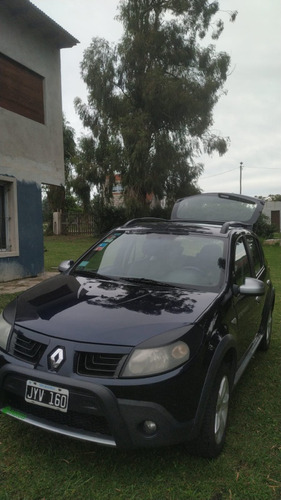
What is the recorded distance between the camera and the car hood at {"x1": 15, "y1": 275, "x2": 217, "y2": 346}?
2.48 metres

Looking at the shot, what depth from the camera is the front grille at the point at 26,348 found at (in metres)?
2.50

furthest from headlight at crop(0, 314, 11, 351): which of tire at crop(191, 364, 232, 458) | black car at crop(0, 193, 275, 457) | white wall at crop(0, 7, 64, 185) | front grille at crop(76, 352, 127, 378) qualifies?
white wall at crop(0, 7, 64, 185)

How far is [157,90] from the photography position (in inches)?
906

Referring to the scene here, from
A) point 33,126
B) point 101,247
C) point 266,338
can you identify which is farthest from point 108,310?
point 33,126

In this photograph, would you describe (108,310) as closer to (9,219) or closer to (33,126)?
(9,219)

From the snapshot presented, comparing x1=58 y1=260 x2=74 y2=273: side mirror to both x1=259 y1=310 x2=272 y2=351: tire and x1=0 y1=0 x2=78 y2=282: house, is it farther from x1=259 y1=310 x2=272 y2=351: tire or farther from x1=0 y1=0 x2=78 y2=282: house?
x1=0 y1=0 x2=78 y2=282: house

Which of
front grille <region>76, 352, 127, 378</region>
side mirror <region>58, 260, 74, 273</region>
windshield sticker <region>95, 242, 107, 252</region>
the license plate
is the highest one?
windshield sticker <region>95, 242, 107, 252</region>

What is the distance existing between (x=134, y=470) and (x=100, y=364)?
725 millimetres

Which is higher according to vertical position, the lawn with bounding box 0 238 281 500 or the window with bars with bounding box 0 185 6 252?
the window with bars with bounding box 0 185 6 252

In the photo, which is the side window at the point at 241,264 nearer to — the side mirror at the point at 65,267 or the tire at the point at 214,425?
the tire at the point at 214,425

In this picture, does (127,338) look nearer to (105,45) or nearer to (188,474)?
(188,474)

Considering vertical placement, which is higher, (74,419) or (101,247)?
(101,247)

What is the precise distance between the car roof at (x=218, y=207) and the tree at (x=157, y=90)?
16870 millimetres

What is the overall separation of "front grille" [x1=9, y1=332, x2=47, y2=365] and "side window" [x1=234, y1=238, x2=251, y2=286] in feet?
5.73
